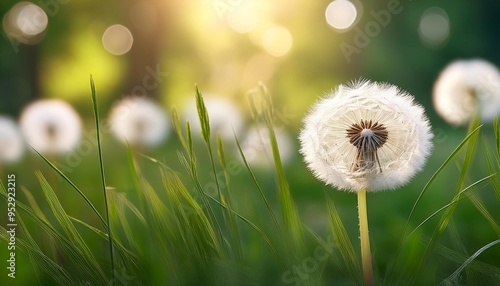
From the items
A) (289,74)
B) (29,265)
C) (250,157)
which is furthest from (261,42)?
(29,265)

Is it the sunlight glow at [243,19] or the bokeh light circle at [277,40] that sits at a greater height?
the sunlight glow at [243,19]

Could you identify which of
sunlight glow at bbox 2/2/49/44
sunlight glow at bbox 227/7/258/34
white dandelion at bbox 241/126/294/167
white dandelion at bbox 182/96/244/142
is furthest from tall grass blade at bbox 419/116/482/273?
sunlight glow at bbox 227/7/258/34

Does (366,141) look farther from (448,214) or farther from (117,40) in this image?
(117,40)

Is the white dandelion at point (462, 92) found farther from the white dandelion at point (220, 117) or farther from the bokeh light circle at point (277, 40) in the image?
the bokeh light circle at point (277, 40)

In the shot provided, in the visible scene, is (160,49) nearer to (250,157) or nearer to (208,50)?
(208,50)

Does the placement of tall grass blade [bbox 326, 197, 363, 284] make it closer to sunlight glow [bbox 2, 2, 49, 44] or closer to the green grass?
the green grass

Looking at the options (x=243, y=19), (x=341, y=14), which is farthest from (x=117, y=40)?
(x=341, y=14)

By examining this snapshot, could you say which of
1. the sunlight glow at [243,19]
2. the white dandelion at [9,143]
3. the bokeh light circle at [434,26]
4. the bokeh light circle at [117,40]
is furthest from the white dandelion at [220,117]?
the bokeh light circle at [434,26]
